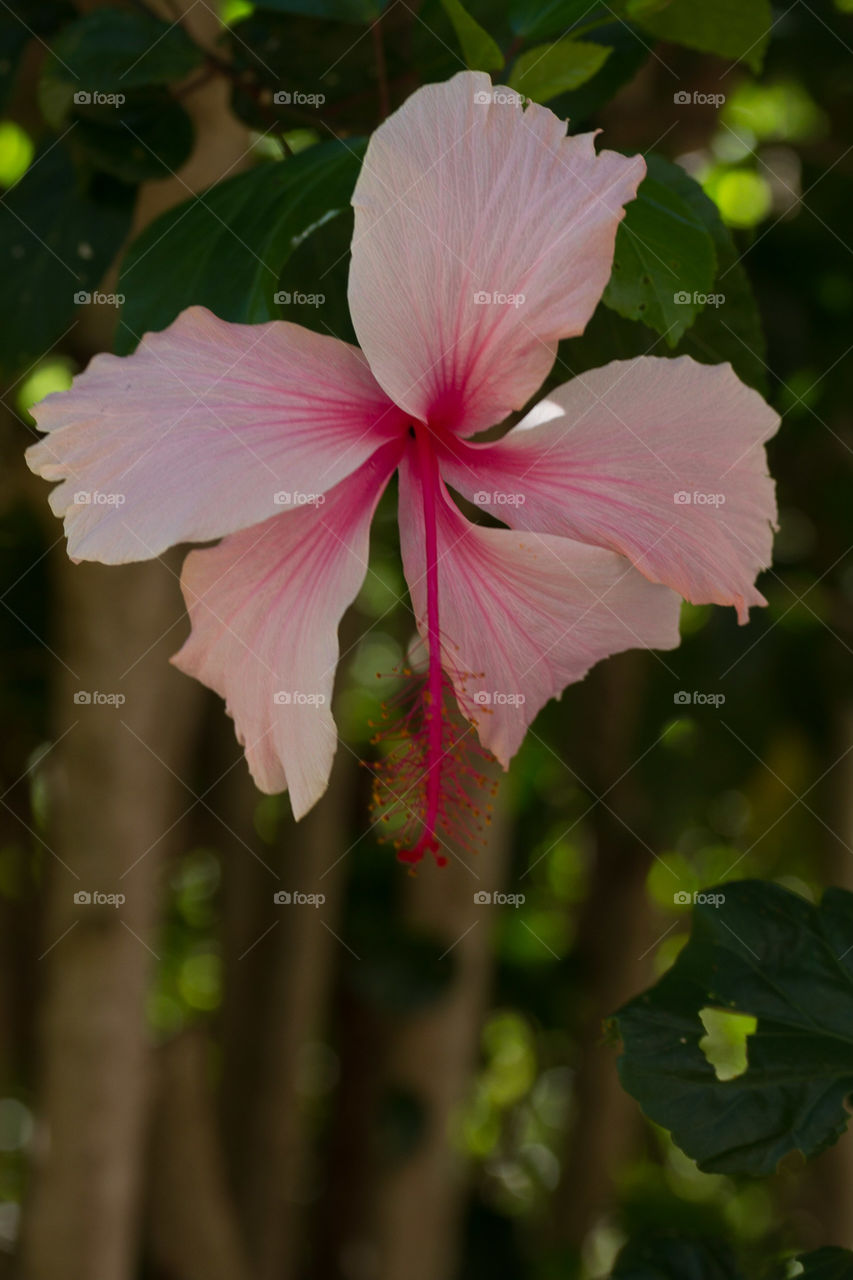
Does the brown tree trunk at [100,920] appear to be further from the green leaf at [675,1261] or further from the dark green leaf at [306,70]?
the green leaf at [675,1261]

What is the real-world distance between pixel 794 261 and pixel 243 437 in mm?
1500

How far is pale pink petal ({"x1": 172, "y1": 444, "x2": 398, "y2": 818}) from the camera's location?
0.61 metres

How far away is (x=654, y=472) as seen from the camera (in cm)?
62

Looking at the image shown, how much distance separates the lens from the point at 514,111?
0.57 metres

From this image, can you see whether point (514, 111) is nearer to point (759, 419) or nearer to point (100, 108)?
point (759, 419)

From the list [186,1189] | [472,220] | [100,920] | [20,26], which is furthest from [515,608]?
[186,1189]

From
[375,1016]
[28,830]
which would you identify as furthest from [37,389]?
[375,1016]

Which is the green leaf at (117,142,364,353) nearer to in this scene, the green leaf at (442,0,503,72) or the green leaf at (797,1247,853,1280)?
the green leaf at (442,0,503,72)

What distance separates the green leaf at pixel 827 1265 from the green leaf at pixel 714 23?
29.8 inches

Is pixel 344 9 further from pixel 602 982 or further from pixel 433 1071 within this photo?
pixel 602 982

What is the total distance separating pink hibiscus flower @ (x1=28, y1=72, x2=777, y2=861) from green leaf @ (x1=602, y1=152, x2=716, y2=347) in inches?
3.4

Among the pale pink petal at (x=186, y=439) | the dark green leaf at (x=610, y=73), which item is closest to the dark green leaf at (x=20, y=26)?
the dark green leaf at (x=610, y=73)

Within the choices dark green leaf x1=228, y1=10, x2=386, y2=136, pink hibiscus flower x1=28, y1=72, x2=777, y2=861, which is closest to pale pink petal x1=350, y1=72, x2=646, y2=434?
pink hibiscus flower x1=28, y1=72, x2=777, y2=861

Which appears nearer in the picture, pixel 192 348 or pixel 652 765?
pixel 192 348
